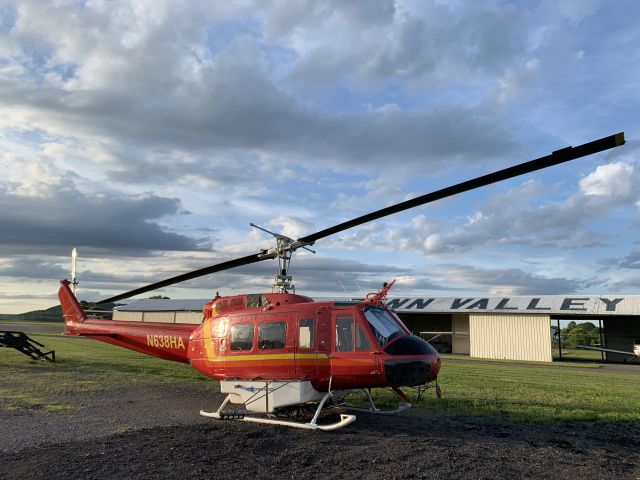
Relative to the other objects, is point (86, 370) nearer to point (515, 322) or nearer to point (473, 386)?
point (473, 386)

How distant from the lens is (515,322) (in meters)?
38.2

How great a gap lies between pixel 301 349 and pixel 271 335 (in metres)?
0.91

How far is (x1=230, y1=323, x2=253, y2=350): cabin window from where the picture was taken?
11688 mm

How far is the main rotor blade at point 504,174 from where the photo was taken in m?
6.94

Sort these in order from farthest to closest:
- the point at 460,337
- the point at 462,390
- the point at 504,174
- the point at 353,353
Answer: the point at 460,337 → the point at 462,390 → the point at 353,353 → the point at 504,174

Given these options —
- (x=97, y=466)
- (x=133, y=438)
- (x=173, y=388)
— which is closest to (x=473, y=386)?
(x=173, y=388)

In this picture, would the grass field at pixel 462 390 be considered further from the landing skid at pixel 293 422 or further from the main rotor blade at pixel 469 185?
the main rotor blade at pixel 469 185

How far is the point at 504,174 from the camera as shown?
26.1 feet

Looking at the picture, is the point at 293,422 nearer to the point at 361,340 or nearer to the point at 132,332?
the point at 361,340

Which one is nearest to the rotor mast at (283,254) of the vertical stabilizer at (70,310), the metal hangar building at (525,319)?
the vertical stabilizer at (70,310)

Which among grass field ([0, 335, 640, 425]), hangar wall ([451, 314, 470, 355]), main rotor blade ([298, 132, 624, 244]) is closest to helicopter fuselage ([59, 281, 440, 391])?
main rotor blade ([298, 132, 624, 244])

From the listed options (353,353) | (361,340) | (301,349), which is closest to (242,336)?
(301,349)

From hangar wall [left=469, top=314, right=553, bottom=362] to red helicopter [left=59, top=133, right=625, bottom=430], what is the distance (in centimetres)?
2915

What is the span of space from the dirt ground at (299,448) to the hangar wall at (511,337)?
27019 millimetres
